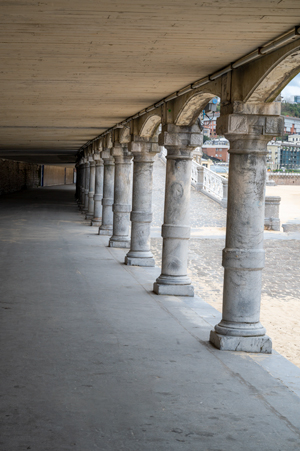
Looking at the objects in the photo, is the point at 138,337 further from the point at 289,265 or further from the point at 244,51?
the point at 289,265

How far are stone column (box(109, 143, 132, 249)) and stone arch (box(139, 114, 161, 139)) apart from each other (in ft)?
8.67

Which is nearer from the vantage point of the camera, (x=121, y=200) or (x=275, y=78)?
(x=275, y=78)

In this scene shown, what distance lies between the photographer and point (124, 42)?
4.64 m

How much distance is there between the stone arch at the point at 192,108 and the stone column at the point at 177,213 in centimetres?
12

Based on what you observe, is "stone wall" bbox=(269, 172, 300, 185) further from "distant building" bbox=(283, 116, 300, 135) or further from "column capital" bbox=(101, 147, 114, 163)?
"column capital" bbox=(101, 147, 114, 163)

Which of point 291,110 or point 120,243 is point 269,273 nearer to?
point 120,243

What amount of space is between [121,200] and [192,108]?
233 inches

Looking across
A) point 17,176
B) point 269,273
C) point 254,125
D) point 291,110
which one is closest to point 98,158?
point 269,273

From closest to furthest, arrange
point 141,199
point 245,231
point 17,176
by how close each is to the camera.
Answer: point 245,231
point 141,199
point 17,176

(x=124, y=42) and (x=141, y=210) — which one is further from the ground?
(x=124, y=42)

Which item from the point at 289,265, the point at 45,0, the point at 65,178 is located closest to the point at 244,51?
the point at 45,0

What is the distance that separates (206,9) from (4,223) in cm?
1494

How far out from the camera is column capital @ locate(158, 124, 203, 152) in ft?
25.3

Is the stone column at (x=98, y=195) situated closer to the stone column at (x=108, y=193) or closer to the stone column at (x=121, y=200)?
the stone column at (x=108, y=193)
